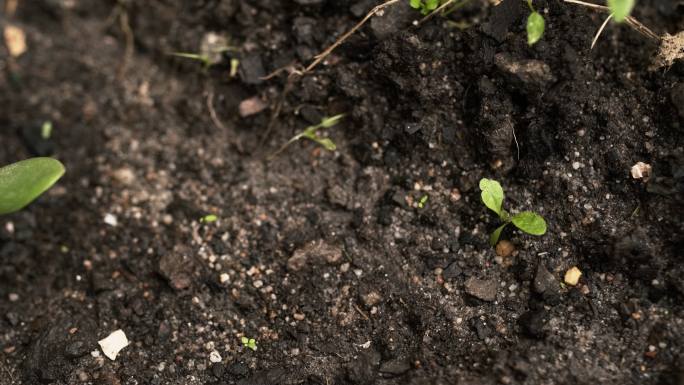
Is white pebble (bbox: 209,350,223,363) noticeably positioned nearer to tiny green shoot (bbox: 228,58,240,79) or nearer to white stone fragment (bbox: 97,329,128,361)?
white stone fragment (bbox: 97,329,128,361)

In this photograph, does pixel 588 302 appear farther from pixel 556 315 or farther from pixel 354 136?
pixel 354 136

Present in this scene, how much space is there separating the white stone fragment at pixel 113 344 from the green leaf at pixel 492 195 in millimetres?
943

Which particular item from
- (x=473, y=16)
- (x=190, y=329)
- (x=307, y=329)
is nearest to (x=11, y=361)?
(x=190, y=329)

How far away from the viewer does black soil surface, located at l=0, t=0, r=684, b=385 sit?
1412 millimetres

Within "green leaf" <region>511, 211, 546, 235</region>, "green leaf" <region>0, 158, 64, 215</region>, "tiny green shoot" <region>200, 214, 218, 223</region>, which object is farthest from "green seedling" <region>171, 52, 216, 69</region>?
"green leaf" <region>511, 211, 546, 235</region>

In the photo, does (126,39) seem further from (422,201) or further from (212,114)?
(422,201)

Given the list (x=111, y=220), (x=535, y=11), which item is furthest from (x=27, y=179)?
(x=535, y=11)

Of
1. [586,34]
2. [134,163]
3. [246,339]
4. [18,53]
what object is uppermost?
[586,34]

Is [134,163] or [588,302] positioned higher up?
[134,163]

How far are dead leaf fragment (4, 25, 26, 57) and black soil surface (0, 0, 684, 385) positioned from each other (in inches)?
17.3

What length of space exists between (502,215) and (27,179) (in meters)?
1.10

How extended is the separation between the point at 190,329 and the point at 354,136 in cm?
68

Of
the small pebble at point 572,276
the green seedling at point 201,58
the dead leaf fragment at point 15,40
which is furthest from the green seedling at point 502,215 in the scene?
the dead leaf fragment at point 15,40

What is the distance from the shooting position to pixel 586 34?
1.50m
